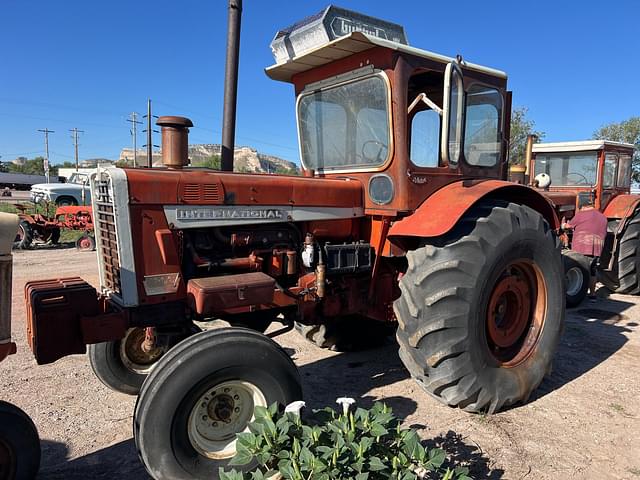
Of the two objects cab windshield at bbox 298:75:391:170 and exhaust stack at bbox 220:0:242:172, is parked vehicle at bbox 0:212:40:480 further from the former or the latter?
exhaust stack at bbox 220:0:242:172

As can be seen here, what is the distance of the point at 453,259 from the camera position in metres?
3.27

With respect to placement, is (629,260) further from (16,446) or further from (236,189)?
(16,446)

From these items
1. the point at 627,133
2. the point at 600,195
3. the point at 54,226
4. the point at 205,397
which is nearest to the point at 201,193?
the point at 205,397

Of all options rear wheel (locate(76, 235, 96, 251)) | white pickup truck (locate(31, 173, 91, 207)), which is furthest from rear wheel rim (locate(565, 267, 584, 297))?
white pickup truck (locate(31, 173, 91, 207))

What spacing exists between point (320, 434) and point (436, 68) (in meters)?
2.74

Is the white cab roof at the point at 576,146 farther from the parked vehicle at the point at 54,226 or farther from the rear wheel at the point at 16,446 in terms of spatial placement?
the parked vehicle at the point at 54,226

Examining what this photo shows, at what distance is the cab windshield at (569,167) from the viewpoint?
8750 mm

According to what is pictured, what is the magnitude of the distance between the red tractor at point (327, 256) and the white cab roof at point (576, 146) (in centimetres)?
532

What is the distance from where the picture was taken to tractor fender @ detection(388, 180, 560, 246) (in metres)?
3.25

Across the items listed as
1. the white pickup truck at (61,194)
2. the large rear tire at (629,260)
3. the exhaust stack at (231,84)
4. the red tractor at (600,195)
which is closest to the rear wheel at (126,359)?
the exhaust stack at (231,84)

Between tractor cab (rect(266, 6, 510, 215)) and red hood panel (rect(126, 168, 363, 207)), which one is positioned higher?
tractor cab (rect(266, 6, 510, 215))

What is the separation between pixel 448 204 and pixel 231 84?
4.15 metres

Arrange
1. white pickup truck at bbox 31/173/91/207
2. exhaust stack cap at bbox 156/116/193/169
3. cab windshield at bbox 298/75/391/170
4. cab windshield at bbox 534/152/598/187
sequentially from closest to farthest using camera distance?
exhaust stack cap at bbox 156/116/193/169 → cab windshield at bbox 298/75/391/170 → cab windshield at bbox 534/152/598/187 → white pickup truck at bbox 31/173/91/207

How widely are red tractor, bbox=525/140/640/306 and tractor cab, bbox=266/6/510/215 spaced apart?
329cm
